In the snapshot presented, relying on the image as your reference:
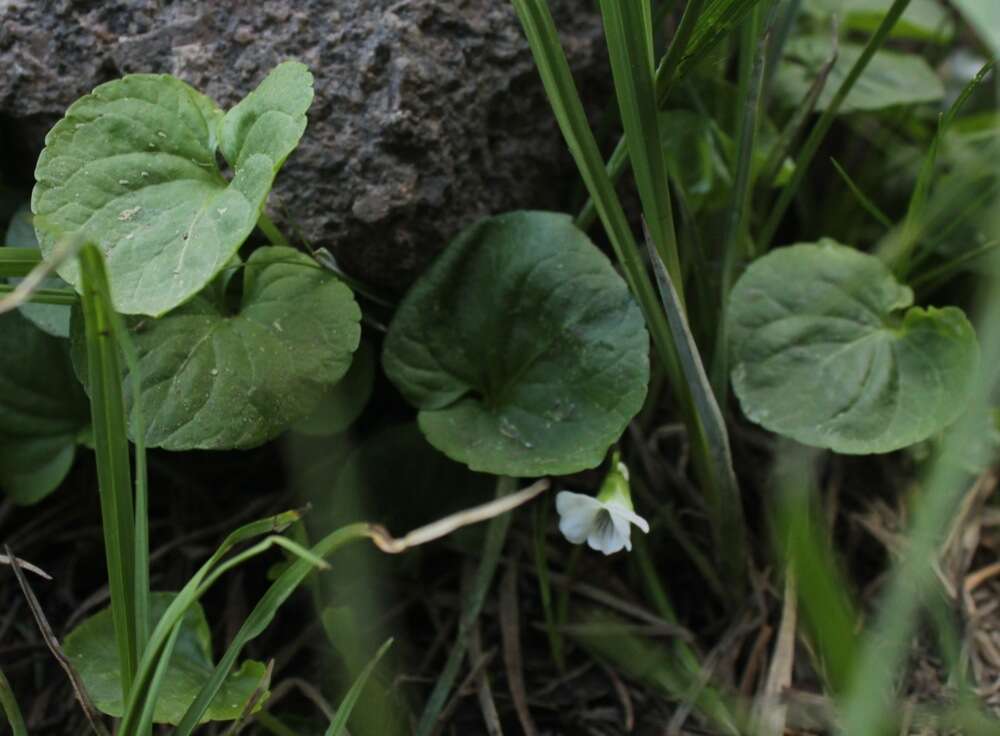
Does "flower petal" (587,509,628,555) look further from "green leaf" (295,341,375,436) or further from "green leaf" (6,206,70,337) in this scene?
"green leaf" (6,206,70,337)

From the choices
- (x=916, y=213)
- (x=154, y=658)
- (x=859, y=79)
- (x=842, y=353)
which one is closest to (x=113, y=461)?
(x=154, y=658)

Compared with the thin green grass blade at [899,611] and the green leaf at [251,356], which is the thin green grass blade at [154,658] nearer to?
the green leaf at [251,356]

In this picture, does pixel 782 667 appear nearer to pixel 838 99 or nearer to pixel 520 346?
pixel 520 346

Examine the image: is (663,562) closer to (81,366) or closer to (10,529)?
(81,366)

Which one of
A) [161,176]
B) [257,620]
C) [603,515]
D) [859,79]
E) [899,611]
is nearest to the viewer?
[899,611]

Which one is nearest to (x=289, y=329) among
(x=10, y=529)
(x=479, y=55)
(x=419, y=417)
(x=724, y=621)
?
(x=419, y=417)

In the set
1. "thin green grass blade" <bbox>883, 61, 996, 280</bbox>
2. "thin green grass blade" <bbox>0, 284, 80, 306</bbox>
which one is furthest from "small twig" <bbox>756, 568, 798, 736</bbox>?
"thin green grass blade" <bbox>0, 284, 80, 306</bbox>

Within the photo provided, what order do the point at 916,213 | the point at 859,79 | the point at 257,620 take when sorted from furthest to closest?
1. the point at 859,79
2. the point at 916,213
3. the point at 257,620
